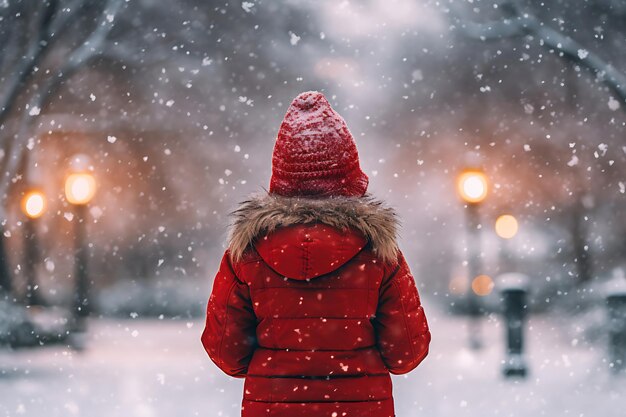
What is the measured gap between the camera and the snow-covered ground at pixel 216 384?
809cm

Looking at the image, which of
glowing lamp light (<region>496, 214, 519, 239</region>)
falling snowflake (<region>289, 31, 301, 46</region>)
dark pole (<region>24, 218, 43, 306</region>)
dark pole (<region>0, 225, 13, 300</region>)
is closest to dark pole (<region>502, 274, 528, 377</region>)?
dark pole (<region>0, 225, 13, 300</region>)

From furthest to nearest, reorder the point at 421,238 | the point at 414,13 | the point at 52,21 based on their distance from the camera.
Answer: the point at 421,238 → the point at 414,13 → the point at 52,21

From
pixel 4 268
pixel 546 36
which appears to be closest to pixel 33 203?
pixel 4 268

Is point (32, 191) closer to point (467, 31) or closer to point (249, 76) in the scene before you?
point (467, 31)

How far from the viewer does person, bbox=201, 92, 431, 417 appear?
287 cm

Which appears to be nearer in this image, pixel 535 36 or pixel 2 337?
pixel 535 36

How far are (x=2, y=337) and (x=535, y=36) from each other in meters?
9.75

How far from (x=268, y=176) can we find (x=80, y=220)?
60.6 feet

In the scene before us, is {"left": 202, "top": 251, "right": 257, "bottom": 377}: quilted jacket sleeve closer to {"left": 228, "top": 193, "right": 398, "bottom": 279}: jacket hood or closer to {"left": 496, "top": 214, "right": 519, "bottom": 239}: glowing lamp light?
{"left": 228, "top": 193, "right": 398, "bottom": 279}: jacket hood

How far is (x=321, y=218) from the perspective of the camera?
287cm

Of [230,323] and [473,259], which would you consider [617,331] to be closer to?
[473,259]

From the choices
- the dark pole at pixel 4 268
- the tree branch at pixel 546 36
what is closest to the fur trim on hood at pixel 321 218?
the tree branch at pixel 546 36

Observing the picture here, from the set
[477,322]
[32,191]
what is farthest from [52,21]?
[477,322]

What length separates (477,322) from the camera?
14.7 metres
